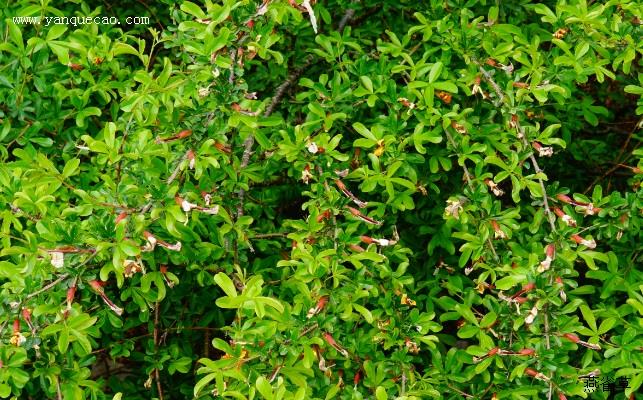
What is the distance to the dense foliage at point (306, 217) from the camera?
219cm

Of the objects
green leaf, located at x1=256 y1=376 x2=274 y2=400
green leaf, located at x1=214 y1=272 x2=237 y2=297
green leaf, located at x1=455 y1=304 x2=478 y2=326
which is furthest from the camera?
green leaf, located at x1=455 y1=304 x2=478 y2=326

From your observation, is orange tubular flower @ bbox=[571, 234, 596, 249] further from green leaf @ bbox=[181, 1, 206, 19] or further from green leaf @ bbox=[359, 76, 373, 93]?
green leaf @ bbox=[181, 1, 206, 19]

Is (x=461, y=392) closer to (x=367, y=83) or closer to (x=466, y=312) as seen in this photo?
(x=466, y=312)

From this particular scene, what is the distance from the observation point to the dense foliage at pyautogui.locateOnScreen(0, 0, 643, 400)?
7.17ft

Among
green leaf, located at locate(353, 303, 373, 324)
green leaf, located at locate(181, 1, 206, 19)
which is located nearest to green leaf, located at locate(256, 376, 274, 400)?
green leaf, located at locate(353, 303, 373, 324)

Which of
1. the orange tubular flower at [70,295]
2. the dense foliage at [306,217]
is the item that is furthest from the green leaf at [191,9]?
the orange tubular flower at [70,295]

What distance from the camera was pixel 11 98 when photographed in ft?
8.84

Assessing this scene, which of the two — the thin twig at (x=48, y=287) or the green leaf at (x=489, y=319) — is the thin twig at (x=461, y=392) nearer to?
the green leaf at (x=489, y=319)

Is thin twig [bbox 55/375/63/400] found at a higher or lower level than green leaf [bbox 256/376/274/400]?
lower

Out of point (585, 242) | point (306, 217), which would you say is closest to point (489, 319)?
point (585, 242)

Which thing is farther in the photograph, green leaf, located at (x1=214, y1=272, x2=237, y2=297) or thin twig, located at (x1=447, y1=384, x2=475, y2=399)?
thin twig, located at (x1=447, y1=384, x2=475, y2=399)

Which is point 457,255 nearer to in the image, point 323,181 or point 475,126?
point 475,126

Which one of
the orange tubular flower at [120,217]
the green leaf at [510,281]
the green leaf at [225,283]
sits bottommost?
the green leaf at [510,281]

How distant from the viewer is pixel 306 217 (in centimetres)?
264
